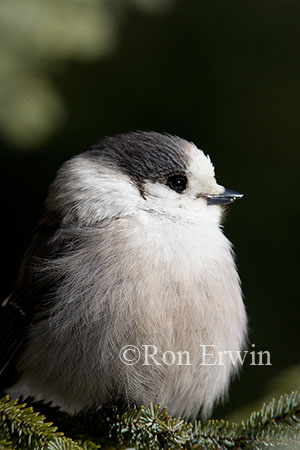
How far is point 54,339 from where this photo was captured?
48.4 inches

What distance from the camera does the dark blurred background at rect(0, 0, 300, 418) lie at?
4.51ft

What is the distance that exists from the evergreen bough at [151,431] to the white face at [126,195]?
0.41 meters

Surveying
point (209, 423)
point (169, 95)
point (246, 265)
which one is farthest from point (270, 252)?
point (209, 423)

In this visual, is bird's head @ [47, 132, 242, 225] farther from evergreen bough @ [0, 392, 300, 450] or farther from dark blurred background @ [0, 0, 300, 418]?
evergreen bough @ [0, 392, 300, 450]

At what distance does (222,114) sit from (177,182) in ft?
0.95

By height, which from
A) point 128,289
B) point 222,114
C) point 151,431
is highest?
point 222,114

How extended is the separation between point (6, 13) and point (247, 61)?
58cm

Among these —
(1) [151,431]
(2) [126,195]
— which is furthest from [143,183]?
(1) [151,431]

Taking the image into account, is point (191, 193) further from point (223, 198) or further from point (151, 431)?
point (151, 431)

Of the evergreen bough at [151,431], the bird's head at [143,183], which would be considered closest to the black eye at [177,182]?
the bird's head at [143,183]

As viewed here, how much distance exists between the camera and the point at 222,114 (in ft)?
4.84

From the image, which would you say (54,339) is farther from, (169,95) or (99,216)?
(169,95)

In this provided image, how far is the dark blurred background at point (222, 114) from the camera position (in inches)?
54.2

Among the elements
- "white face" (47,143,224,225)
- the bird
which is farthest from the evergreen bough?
"white face" (47,143,224,225)
